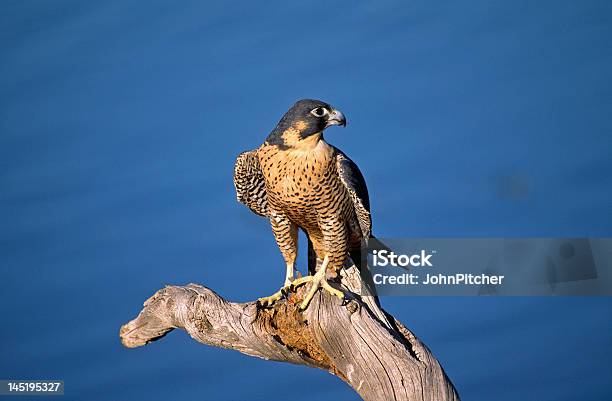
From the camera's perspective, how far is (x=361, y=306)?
4742 millimetres

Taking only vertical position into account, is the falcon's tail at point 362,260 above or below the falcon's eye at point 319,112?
below

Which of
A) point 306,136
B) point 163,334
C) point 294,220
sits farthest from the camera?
point 163,334

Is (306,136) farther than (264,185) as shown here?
No

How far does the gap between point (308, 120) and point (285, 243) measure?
80 centimetres

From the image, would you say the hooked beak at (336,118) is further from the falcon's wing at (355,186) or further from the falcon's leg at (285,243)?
the falcon's leg at (285,243)

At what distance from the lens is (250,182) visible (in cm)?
509

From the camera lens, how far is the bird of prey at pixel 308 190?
460cm

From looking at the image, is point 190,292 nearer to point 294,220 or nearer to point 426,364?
point 294,220

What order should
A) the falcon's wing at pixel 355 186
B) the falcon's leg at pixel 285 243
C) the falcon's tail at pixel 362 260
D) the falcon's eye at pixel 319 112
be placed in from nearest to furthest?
1. the falcon's eye at pixel 319 112
2. the falcon's wing at pixel 355 186
3. the falcon's leg at pixel 285 243
4. the falcon's tail at pixel 362 260

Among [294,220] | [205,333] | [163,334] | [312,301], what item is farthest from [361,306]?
[163,334]

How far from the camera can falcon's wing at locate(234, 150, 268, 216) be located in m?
5.03

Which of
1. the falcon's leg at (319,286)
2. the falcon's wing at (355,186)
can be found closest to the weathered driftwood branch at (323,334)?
the falcon's leg at (319,286)

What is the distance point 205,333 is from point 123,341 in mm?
590

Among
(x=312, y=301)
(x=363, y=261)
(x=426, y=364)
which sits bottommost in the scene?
(x=426, y=364)
